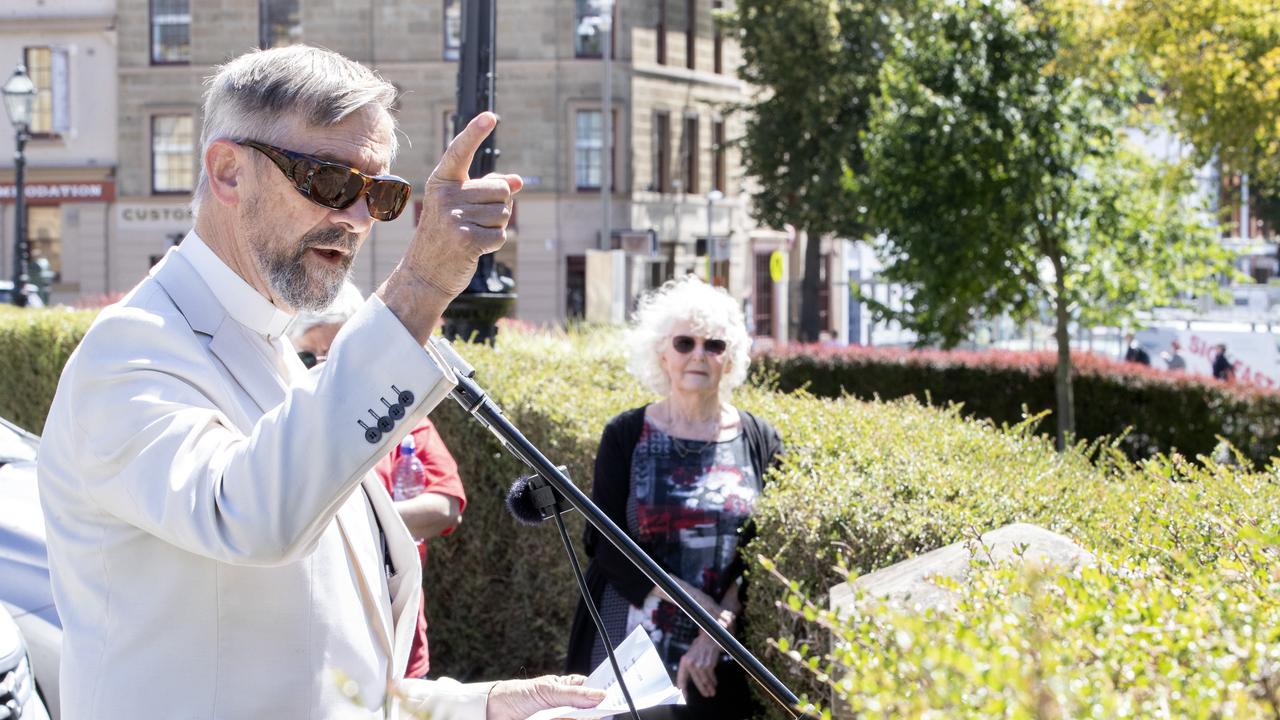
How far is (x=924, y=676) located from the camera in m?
1.42

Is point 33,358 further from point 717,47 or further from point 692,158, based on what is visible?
point 717,47

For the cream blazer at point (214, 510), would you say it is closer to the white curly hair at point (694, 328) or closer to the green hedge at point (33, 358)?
the white curly hair at point (694, 328)

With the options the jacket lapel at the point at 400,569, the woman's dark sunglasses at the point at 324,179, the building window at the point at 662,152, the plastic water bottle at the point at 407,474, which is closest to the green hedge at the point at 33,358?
the plastic water bottle at the point at 407,474

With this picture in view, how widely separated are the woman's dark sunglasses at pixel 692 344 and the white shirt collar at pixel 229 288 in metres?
2.72

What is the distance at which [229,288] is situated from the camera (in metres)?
2.17

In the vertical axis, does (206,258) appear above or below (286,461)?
above

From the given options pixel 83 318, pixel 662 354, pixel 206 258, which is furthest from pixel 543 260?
pixel 206 258

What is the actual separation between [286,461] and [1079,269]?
1316 cm

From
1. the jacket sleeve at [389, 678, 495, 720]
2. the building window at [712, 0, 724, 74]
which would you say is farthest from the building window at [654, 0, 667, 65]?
the jacket sleeve at [389, 678, 495, 720]

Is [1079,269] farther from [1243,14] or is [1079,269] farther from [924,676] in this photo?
[924,676]

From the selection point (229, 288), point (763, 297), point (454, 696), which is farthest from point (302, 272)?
point (763, 297)

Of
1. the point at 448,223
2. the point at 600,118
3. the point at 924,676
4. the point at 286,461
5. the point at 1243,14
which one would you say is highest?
the point at 600,118

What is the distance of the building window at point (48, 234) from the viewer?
3897 cm

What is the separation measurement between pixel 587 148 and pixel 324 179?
36842 mm
